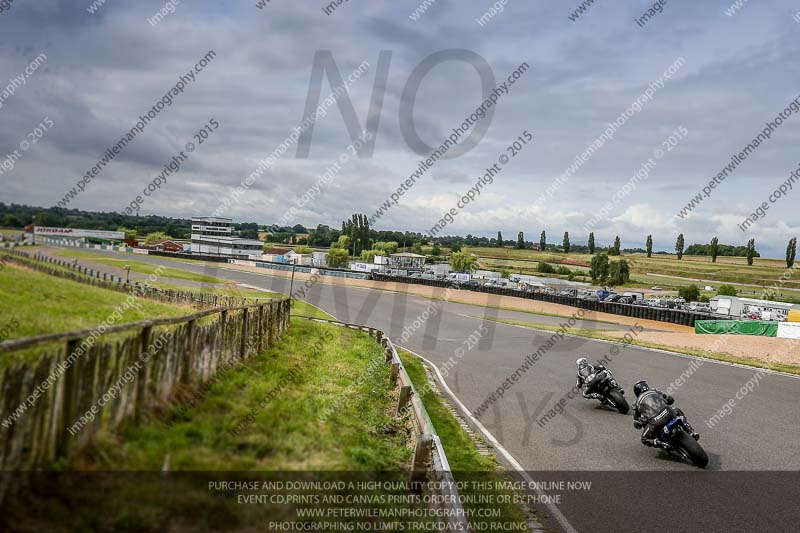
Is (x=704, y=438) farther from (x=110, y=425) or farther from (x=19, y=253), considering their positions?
(x=19, y=253)

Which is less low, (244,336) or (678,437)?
(244,336)

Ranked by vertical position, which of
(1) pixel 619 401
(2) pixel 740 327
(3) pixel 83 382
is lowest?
(2) pixel 740 327

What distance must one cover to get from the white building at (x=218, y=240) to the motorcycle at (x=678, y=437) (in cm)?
10362

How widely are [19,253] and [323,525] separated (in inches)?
237

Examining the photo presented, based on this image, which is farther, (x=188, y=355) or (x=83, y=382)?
(x=188, y=355)

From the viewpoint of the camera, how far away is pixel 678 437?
9.98 metres

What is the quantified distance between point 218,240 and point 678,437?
11356cm

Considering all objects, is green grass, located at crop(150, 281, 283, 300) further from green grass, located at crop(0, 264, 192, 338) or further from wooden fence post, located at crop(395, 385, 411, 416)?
green grass, located at crop(0, 264, 192, 338)

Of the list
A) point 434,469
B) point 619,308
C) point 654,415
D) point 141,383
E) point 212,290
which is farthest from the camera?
point 619,308

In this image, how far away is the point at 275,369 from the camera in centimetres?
1256

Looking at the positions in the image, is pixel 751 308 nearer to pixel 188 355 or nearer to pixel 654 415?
pixel 654 415

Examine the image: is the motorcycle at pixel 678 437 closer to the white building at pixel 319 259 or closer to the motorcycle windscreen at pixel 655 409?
the motorcycle windscreen at pixel 655 409

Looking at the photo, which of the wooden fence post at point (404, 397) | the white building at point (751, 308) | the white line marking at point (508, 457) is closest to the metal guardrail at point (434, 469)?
the wooden fence post at point (404, 397)

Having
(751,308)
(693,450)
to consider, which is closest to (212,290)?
(693,450)
